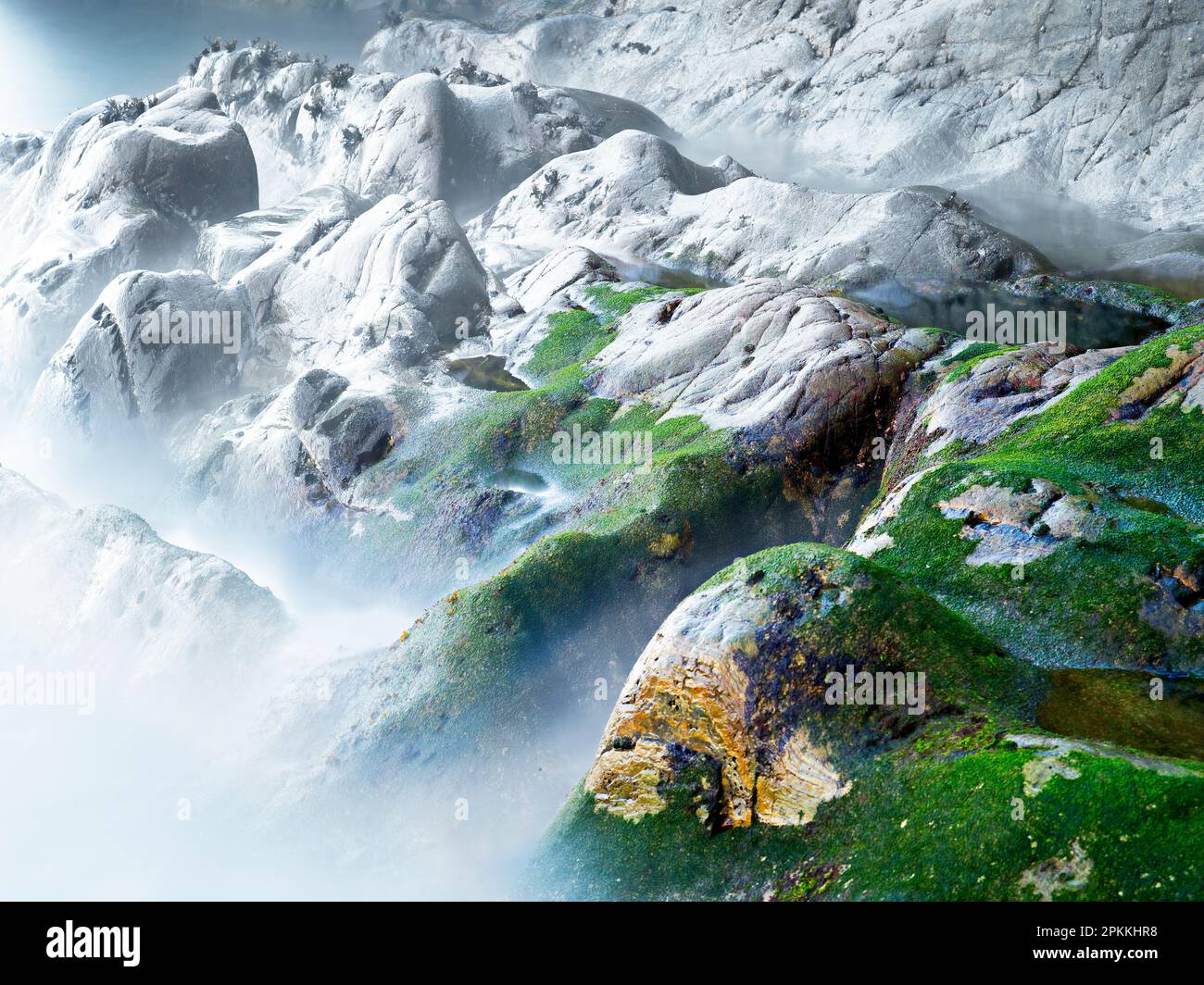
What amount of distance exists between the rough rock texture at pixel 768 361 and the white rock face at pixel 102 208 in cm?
3066

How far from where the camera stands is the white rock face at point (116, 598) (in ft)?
82.9

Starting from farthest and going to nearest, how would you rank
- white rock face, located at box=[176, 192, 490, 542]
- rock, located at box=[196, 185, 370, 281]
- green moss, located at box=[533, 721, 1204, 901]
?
rock, located at box=[196, 185, 370, 281] → white rock face, located at box=[176, 192, 490, 542] → green moss, located at box=[533, 721, 1204, 901]

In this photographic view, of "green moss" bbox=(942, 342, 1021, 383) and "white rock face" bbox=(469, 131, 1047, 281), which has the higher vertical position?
"white rock face" bbox=(469, 131, 1047, 281)

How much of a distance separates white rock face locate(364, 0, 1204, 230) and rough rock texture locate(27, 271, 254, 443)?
4097cm

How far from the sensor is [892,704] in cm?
1362

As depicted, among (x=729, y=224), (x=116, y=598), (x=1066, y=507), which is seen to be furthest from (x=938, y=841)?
(x=729, y=224)

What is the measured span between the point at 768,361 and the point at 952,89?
43.2m

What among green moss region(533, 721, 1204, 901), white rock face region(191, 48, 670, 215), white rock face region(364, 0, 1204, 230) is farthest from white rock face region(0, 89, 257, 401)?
green moss region(533, 721, 1204, 901)

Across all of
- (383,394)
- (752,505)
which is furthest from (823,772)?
(383,394)

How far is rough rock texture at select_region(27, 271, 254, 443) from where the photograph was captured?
39.0m

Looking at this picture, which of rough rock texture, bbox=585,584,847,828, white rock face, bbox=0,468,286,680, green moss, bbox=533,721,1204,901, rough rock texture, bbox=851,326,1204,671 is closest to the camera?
green moss, bbox=533,721,1204,901

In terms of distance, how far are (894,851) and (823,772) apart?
172 cm

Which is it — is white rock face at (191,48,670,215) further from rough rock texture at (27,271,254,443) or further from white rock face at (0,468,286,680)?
white rock face at (0,468,286,680)

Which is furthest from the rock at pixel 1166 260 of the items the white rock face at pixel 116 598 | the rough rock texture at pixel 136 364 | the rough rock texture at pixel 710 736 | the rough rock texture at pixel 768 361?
the rough rock texture at pixel 136 364
